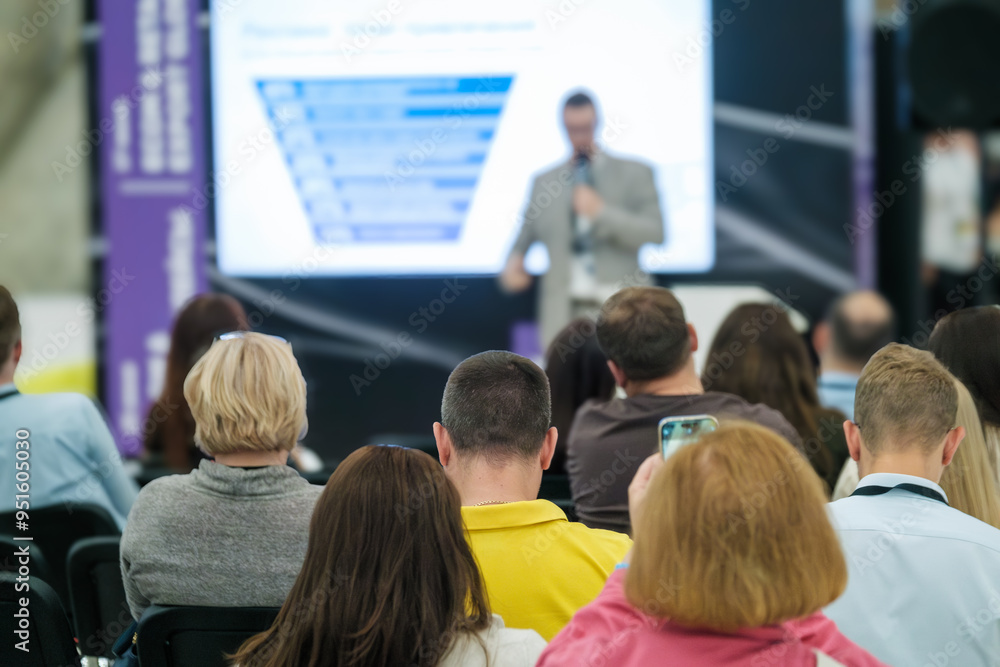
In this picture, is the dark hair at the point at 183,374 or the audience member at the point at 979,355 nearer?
the audience member at the point at 979,355

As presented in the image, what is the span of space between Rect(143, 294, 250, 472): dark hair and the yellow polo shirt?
5.57ft

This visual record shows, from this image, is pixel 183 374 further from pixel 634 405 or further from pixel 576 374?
pixel 634 405

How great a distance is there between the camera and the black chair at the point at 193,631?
146 centimetres

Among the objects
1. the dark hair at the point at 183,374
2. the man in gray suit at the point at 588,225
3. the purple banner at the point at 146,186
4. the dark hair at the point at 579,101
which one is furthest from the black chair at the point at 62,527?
the dark hair at the point at 579,101

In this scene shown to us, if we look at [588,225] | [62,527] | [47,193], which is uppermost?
[47,193]

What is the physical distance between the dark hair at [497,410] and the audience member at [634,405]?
0.55 m

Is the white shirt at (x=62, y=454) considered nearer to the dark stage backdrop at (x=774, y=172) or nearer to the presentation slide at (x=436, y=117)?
the dark stage backdrop at (x=774, y=172)

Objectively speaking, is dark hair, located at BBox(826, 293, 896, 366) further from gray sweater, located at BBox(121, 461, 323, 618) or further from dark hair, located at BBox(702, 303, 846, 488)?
gray sweater, located at BBox(121, 461, 323, 618)

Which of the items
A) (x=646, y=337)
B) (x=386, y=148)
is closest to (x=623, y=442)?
(x=646, y=337)

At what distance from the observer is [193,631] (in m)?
1.47

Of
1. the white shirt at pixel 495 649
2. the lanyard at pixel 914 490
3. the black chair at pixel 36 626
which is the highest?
the lanyard at pixel 914 490

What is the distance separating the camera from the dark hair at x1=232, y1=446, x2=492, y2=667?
1200 millimetres

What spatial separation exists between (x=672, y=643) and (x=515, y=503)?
527 mm

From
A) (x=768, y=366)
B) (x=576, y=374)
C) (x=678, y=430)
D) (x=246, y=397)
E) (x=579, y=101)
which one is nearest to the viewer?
(x=678, y=430)
